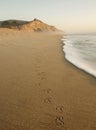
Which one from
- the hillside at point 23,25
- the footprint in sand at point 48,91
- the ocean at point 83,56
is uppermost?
the footprint in sand at point 48,91

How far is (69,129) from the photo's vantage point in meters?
4.02

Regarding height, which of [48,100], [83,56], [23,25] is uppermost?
[48,100]

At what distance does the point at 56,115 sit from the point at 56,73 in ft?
11.1

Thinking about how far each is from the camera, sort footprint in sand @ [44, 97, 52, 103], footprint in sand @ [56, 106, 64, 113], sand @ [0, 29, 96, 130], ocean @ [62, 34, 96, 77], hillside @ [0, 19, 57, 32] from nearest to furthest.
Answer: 1. sand @ [0, 29, 96, 130]
2. footprint in sand @ [56, 106, 64, 113]
3. footprint in sand @ [44, 97, 52, 103]
4. ocean @ [62, 34, 96, 77]
5. hillside @ [0, 19, 57, 32]

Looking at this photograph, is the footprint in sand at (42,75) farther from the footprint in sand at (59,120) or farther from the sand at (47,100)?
the footprint in sand at (59,120)

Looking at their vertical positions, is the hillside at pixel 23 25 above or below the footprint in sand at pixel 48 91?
below

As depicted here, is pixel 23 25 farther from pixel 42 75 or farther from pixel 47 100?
pixel 47 100

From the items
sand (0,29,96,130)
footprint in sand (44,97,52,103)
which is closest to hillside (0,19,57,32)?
sand (0,29,96,130)

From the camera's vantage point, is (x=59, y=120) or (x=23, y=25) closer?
(x=59, y=120)

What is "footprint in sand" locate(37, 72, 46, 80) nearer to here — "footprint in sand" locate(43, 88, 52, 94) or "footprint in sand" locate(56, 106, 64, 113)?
"footprint in sand" locate(43, 88, 52, 94)

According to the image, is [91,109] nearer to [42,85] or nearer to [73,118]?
[73,118]

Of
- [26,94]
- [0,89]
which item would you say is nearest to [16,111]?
[26,94]

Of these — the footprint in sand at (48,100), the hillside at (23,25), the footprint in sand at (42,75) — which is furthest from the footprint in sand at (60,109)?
the hillside at (23,25)

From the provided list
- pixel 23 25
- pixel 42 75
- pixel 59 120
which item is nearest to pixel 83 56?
pixel 42 75
